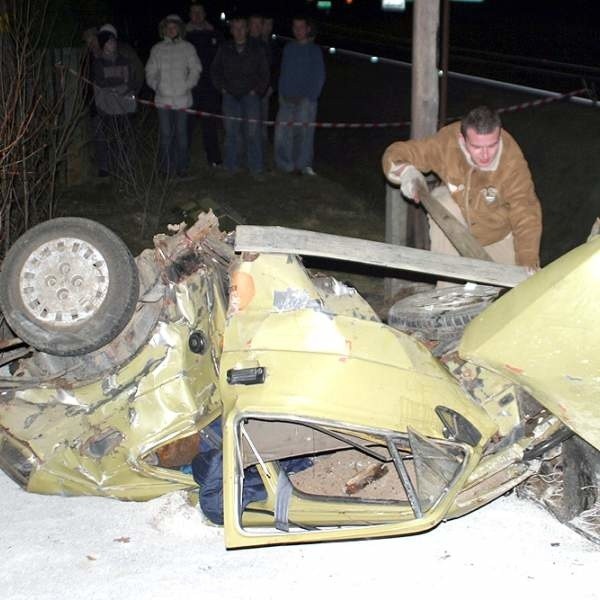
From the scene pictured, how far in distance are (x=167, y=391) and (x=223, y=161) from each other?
8.57 meters

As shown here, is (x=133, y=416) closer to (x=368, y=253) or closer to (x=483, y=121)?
(x=368, y=253)

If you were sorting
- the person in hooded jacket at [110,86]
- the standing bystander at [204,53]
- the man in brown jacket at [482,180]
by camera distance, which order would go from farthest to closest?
the standing bystander at [204,53] → the person in hooded jacket at [110,86] → the man in brown jacket at [482,180]

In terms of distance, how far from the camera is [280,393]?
4.01 m

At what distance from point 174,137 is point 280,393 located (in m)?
8.47

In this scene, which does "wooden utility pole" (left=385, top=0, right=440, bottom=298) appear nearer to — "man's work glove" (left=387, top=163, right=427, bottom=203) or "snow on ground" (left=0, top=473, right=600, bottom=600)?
"man's work glove" (left=387, top=163, right=427, bottom=203)

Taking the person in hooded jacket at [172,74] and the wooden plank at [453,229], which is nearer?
the wooden plank at [453,229]

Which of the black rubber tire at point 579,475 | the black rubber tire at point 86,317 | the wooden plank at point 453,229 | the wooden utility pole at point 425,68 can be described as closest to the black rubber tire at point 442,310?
the wooden plank at point 453,229

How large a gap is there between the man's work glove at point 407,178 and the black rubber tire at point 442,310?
105 cm

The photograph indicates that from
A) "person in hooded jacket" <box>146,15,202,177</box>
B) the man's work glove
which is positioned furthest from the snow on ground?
"person in hooded jacket" <box>146,15,202,177</box>

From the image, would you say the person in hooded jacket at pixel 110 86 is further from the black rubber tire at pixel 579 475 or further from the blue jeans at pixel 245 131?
the black rubber tire at pixel 579 475


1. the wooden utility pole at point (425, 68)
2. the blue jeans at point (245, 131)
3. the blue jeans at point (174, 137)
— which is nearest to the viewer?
the wooden utility pole at point (425, 68)

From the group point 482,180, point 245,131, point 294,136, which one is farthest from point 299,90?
point 482,180

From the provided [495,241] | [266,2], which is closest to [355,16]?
[266,2]

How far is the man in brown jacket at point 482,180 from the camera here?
228 inches
